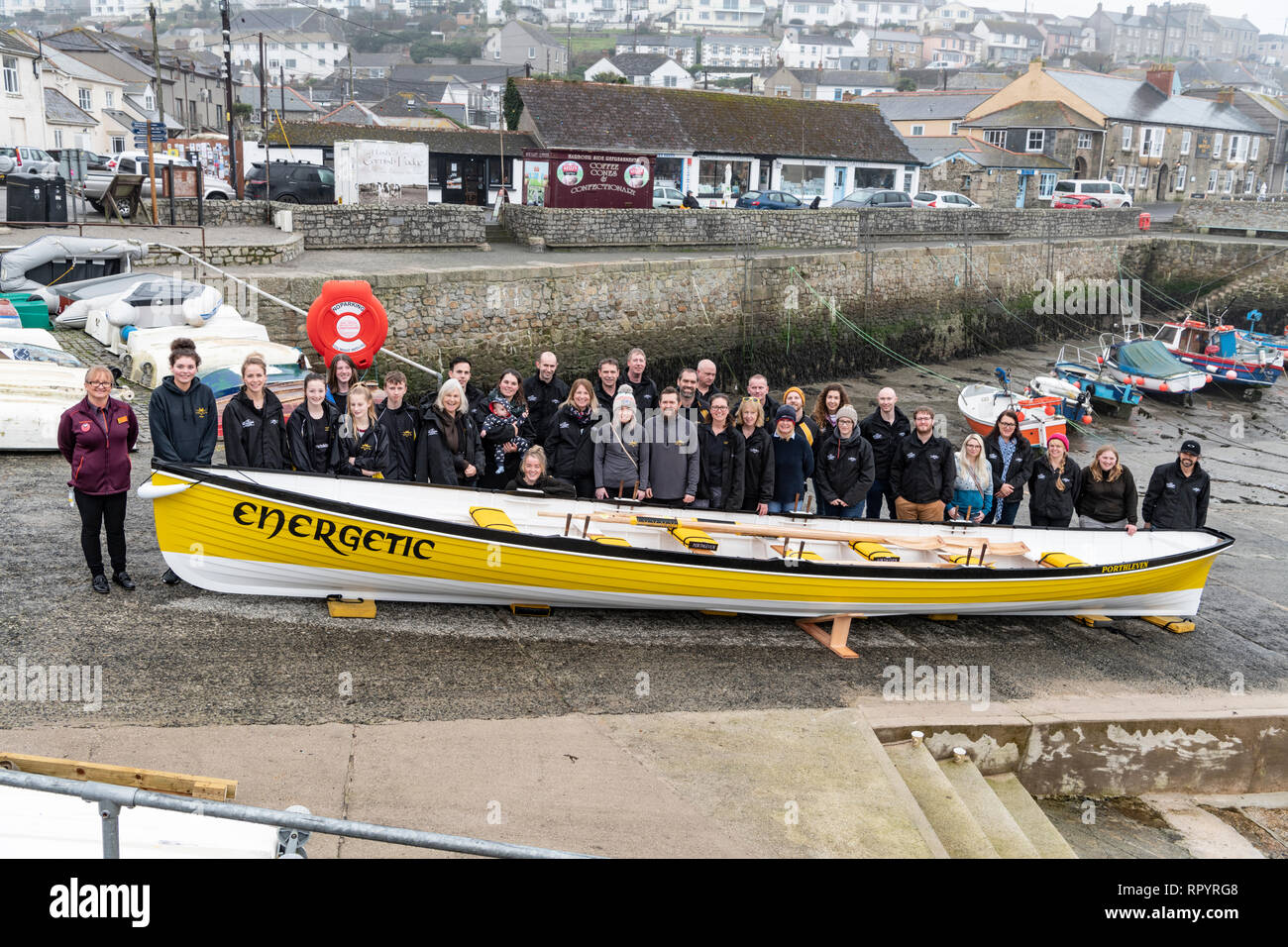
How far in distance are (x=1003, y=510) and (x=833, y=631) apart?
8.64 ft

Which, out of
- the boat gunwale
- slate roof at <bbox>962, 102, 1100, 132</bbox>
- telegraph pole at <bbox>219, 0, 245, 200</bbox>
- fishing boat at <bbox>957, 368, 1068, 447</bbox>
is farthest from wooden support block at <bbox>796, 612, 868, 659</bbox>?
slate roof at <bbox>962, 102, 1100, 132</bbox>

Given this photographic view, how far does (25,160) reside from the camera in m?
28.1

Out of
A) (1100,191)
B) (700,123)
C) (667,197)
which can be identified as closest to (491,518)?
(667,197)

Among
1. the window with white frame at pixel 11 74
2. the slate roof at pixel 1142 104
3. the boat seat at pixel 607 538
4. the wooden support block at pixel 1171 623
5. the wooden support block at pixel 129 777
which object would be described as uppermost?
the slate roof at pixel 1142 104

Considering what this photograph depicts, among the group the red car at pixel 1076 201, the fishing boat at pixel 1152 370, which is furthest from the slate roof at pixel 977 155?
the fishing boat at pixel 1152 370

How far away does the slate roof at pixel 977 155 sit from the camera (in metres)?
43.1

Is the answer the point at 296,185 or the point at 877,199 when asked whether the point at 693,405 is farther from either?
the point at 877,199

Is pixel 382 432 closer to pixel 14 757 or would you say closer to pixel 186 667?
pixel 186 667

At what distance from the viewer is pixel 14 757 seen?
4445 millimetres

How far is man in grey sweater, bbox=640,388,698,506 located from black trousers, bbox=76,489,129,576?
11.7 ft

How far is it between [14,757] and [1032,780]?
18.8 feet

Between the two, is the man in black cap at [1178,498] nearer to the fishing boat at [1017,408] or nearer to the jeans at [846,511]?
the jeans at [846,511]

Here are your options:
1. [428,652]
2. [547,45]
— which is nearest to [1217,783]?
[428,652]

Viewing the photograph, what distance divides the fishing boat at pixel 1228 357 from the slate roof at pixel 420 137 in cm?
1697
